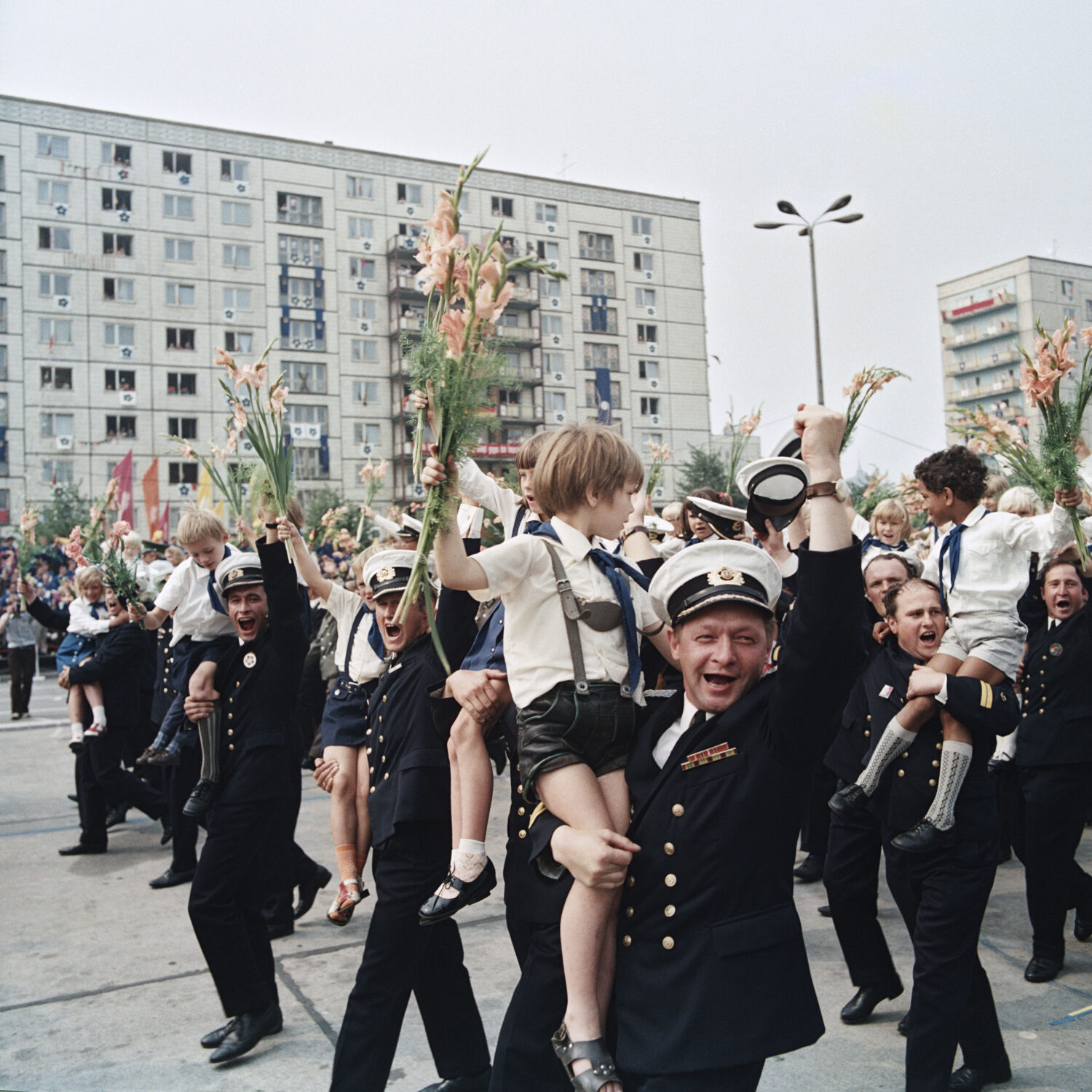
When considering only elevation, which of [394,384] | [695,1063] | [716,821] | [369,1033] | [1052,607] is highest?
[394,384]

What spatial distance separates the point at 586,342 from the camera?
53.4 meters

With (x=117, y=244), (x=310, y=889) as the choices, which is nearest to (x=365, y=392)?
(x=117, y=244)

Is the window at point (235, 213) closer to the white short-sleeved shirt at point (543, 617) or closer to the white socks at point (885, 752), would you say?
the white socks at point (885, 752)

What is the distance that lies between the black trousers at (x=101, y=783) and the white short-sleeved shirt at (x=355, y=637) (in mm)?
3560

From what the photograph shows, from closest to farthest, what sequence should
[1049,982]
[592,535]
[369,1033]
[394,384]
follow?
1. [592,535]
2. [369,1033]
3. [1049,982]
4. [394,384]

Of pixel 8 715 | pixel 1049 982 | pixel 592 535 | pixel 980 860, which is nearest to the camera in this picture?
pixel 592 535

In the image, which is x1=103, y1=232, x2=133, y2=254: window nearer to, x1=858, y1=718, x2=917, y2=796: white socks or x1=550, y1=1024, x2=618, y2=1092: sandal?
x1=858, y1=718, x2=917, y2=796: white socks

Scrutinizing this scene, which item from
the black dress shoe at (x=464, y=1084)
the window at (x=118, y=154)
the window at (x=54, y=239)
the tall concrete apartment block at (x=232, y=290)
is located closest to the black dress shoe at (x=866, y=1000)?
the black dress shoe at (x=464, y=1084)

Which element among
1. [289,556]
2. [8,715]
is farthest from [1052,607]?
[8,715]

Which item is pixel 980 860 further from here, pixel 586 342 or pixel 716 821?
pixel 586 342

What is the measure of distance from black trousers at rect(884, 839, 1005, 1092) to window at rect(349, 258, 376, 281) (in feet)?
160

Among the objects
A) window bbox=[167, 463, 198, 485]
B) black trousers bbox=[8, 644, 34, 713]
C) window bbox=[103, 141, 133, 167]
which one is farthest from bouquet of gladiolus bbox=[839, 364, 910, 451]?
window bbox=[103, 141, 133, 167]

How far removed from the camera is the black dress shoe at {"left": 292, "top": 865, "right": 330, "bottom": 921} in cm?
613

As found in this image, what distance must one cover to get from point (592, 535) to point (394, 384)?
48.3 m
